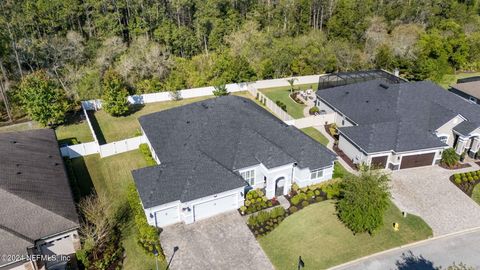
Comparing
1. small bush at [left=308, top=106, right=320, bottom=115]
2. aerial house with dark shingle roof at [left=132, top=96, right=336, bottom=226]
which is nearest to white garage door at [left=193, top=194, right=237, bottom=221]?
aerial house with dark shingle roof at [left=132, top=96, right=336, bottom=226]

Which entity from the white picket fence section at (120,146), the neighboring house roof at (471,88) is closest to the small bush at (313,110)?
the neighboring house roof at (471,88)

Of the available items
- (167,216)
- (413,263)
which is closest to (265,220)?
(167,216)

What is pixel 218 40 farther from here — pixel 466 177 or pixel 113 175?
pixel 466 177

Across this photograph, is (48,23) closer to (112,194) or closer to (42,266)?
(112,194)

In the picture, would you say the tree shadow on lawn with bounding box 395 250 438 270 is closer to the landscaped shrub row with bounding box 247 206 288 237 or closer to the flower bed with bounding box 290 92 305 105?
the landscaped shrub row with bounding box 247 206 288 237

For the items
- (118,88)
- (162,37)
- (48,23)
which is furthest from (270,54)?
(48,23)
